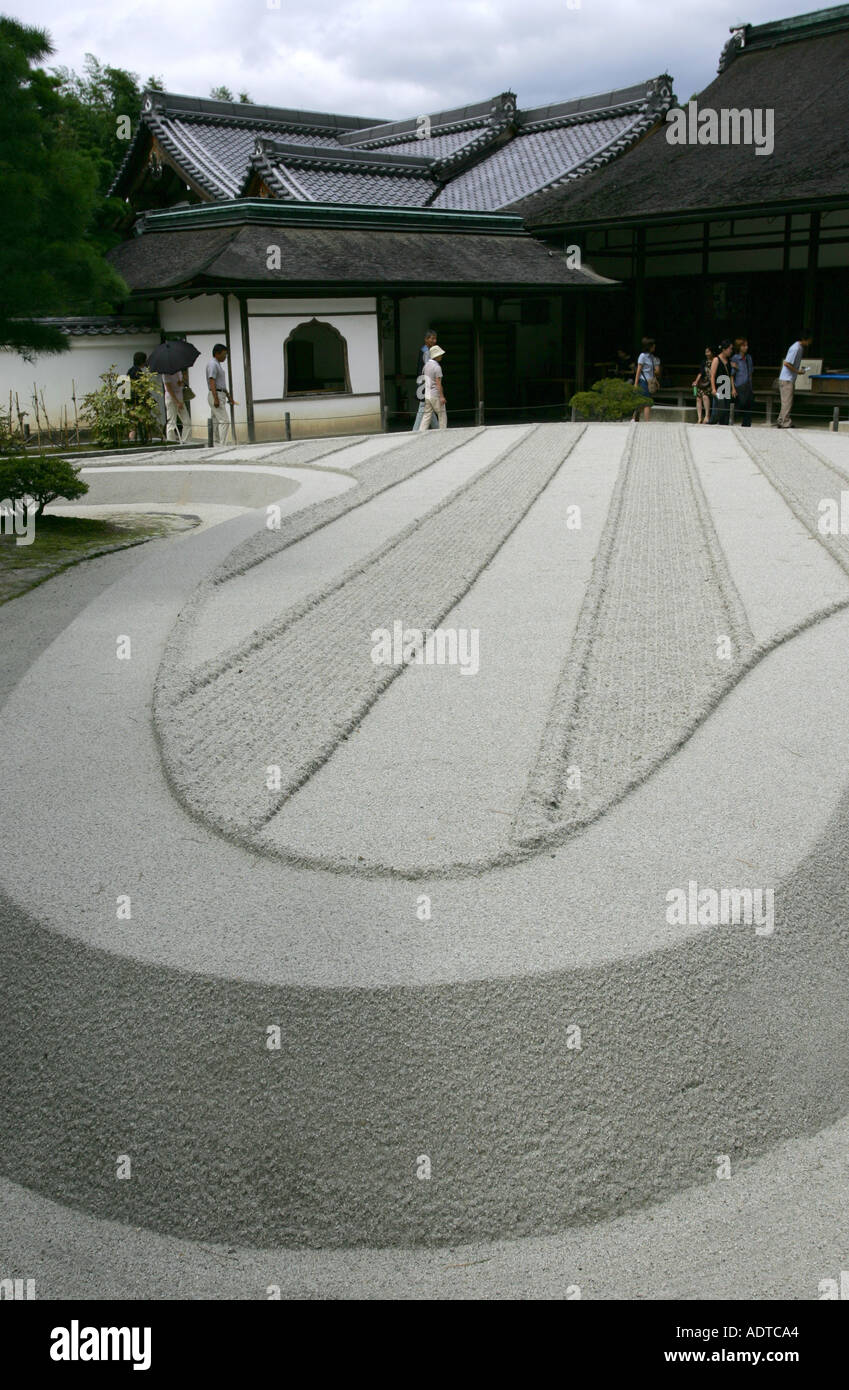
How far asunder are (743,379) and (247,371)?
840cm

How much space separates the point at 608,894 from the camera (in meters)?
4.18

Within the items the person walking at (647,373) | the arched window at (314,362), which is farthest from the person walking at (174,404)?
the person walking at (647,373)

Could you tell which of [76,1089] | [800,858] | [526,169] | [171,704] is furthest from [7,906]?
[526,169]

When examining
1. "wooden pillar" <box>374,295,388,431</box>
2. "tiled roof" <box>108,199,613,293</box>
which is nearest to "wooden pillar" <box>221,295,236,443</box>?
"tiled roof" <box>108,199,613,293</box>

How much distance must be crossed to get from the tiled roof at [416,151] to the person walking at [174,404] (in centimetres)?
515

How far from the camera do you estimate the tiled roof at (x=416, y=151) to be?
24797mm

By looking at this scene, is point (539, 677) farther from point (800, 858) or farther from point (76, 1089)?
point (76, 1089)

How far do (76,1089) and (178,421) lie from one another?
18644 millimetres

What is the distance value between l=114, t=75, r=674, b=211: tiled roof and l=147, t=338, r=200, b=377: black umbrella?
16.6 ft

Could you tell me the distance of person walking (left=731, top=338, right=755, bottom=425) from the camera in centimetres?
1899

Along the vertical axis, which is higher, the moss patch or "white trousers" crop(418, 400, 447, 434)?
"white trousers" crop(418, 400, 447, 434)

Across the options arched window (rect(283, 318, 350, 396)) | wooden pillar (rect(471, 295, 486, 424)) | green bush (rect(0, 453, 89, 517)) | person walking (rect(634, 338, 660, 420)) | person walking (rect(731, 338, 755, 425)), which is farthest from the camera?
arched window (rect(283, 318, 350, 396))

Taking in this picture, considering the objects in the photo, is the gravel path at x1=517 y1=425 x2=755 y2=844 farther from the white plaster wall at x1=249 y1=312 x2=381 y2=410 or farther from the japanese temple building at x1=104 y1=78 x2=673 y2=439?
the japanese temple building at x1=104 y1=78 x2=673 y2=439

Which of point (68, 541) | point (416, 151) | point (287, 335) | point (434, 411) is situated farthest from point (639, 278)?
point (68, 541)
